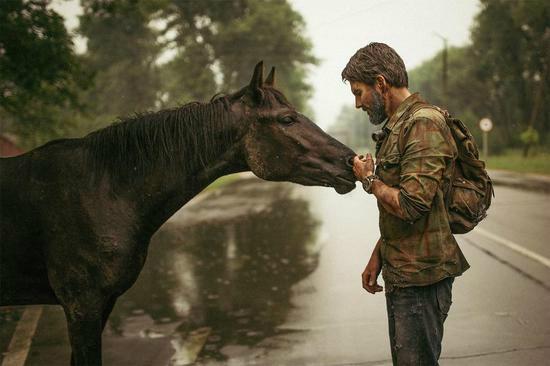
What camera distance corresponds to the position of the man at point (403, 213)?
2.37 meters

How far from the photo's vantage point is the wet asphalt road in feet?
15.2

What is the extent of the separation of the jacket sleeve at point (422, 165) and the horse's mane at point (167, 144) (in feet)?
4.08

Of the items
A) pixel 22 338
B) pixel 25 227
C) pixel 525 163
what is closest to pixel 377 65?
pixel 25 227

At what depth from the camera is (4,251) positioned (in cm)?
322

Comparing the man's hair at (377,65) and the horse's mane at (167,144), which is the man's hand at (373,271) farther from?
the horse's mane at (167,144)

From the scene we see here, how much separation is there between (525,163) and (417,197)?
A: 31.0 metres

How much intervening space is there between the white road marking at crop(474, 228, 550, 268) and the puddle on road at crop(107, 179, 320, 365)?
3.01 m

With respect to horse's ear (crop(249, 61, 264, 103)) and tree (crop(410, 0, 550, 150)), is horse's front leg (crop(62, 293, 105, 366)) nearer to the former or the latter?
horse's ear (crop(249, 61, 264, 103))

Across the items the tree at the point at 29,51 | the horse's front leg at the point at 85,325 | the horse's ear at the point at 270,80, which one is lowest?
the horse's front leg at the point at 85,325

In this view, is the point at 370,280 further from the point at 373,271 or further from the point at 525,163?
the point at 525,163

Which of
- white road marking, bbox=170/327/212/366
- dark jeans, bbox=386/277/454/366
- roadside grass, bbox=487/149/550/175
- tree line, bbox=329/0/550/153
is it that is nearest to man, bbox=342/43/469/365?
dark jeans, bbox=386/277/454/366

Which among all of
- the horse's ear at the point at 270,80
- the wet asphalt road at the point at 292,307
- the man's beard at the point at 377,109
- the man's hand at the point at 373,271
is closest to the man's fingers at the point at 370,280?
the man's hand at the point at 373,271

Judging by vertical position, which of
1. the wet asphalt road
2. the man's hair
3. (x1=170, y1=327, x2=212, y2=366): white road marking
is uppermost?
Result: the man's hair

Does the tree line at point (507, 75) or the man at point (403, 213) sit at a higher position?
the tree line at point (507, 75)
